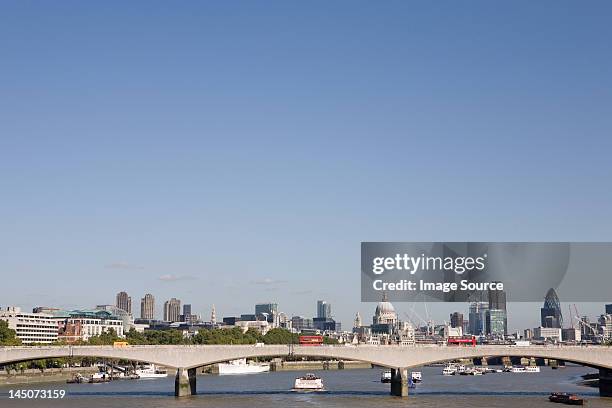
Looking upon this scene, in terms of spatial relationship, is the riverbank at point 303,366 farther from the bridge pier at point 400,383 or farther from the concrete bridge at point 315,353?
the concrete bridge at point 315,353

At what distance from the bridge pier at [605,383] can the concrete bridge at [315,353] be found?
6071 mm

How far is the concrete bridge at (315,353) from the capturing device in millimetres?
89250

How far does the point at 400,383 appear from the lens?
91188mm

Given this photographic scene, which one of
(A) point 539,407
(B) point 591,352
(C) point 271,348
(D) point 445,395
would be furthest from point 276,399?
(B) point 591,352

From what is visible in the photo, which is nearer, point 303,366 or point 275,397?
point 275,397

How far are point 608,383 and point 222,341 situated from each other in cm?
10173

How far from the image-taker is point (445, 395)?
9356cm

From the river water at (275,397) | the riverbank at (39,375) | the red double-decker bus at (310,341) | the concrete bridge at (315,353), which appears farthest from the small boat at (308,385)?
the riverbank at (39,375)

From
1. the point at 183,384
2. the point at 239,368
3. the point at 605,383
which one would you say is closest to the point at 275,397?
the point at 183,384

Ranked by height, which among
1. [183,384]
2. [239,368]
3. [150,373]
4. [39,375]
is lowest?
[239,368]

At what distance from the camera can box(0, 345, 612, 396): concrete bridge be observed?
89250 millimetres

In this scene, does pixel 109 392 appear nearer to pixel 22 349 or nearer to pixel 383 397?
pixel 22 349

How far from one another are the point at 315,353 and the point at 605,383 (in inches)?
1313

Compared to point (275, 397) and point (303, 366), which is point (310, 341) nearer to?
point (275, 397)
